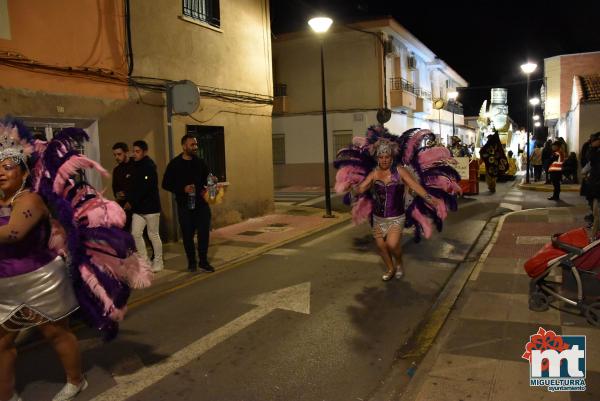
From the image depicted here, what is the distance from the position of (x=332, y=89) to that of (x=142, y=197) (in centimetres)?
1769

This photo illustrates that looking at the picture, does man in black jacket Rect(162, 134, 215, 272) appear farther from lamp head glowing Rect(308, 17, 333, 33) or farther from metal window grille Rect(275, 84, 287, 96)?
metal window grille Rect(275, 84, 287, 96)

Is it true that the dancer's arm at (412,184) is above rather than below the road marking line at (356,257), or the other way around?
above

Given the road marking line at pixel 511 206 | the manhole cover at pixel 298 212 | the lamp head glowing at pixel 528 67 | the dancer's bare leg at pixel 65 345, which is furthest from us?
the lamp head glowing at pixel 528 67

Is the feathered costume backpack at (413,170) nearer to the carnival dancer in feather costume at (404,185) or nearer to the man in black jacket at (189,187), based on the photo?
the carnival dancer in feather costume at (404,185)

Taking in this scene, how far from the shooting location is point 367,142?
737 centimetres

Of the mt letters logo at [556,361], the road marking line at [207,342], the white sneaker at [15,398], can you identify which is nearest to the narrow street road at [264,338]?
the road marking line at [207,342]

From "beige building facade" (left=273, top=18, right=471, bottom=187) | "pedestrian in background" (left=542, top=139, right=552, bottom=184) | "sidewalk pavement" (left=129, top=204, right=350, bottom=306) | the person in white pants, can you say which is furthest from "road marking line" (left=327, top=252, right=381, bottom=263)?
"beige building facade" (left=273, top=18, right=471, bottom=187)

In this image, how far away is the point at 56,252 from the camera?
357 centimetres

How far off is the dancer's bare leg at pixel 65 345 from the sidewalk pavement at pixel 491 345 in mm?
2349

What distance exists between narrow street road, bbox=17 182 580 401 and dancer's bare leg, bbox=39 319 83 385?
0.21 m

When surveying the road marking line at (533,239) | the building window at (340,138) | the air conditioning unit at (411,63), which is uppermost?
the air conditioning unit at (411,63)

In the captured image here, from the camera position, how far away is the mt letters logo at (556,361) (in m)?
3.65

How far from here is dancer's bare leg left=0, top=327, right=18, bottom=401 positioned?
135 inches

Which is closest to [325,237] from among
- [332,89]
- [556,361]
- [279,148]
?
[556,361]
